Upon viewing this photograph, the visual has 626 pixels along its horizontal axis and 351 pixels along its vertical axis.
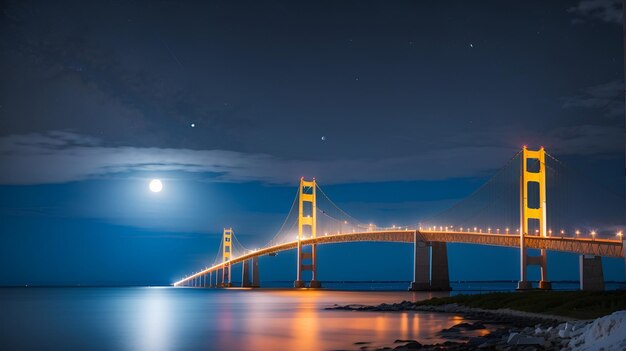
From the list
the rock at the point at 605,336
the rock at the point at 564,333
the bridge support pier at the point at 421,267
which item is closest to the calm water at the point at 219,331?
the rock at the point at 564,333

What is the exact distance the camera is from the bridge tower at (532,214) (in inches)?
2712

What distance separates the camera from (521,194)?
7475 centimetres

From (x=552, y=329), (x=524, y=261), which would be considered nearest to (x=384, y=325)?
(x=552, y=329)

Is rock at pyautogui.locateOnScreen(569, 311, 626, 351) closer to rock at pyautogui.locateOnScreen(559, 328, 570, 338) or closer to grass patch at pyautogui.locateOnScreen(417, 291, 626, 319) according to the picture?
rock at pyautogui.locateOnScreen(559, 328, 570, 338)

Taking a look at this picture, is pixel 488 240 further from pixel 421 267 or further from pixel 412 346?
pixel 412 346

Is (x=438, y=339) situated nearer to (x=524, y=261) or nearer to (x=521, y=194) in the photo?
(x=524, y=261)

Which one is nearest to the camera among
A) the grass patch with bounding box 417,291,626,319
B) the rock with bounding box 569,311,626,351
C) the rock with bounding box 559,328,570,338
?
the rock with bounding box 569,311,626,351

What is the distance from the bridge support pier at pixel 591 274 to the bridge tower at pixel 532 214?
332 inches

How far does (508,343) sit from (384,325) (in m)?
15.1

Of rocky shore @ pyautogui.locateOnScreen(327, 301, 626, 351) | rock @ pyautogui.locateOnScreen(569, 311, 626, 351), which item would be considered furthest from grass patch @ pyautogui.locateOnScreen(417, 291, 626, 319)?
rock @ pyautogui.locateOnScreen(569, 311, 626, 351)

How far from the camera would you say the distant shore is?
1914cm

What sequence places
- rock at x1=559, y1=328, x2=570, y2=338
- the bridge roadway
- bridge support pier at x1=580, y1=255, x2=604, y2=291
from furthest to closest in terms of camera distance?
the bridge roadway < bridge support pier at x1=580, y1=255, x2=604, y2=291 < rock at x1=559, y1=328, x2=570, y2=338

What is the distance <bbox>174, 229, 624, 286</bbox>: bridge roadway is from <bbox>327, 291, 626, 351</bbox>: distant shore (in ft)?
46.1

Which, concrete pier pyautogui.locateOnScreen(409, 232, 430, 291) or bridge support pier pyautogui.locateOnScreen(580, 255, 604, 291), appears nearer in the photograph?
bridge support pier pyautogui.locateOnScreen(580, 255, 604, 291)
